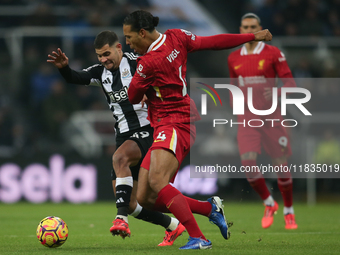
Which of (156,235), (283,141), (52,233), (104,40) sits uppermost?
(104,40)

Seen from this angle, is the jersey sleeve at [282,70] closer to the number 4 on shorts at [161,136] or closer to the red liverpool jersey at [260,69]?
the red liverpool jersey at [260,69]

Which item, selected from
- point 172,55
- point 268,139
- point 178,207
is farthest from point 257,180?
point 172,55

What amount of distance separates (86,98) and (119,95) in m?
7.59

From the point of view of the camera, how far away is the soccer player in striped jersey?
5.65m

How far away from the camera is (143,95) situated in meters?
4.93

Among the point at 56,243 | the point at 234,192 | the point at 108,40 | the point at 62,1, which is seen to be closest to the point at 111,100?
the point at 108,40

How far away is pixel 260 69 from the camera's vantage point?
7652mm

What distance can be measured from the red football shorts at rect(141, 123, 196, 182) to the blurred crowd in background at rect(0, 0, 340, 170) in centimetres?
725

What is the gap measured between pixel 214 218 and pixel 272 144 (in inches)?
104

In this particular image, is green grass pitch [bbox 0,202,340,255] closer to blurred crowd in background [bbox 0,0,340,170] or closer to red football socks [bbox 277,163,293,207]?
red football socks [bbox 277,163,293,207]

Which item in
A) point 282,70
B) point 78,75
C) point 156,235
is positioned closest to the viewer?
point 78,75

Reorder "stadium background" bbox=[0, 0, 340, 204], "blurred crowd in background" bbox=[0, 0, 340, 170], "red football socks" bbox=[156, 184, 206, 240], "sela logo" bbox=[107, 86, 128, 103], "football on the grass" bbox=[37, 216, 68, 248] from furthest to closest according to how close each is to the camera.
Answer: "blurred crowd in background" bbox=[0, 0, 340, 170]
"stadium background" bbox=[0, 0, 340, 204]
"sela logo" bbox=[107, 86, 128, 103]
"football on the grass" bbox=[37, 216, 68, 248]
"red football socks" bbox=[156, 184, 206, 240]

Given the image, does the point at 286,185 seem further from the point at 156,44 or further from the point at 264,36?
the point at 156,44

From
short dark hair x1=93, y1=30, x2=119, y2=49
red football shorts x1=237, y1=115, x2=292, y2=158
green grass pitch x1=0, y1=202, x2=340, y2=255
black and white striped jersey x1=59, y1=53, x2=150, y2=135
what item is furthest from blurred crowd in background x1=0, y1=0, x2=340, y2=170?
short dark hair x1=93, y1=30, x2=119, y2=49
